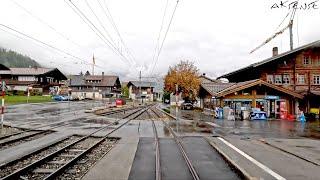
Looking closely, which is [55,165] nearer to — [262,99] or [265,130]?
[265,130]

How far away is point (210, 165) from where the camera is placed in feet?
35.6

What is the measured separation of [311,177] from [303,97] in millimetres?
30859

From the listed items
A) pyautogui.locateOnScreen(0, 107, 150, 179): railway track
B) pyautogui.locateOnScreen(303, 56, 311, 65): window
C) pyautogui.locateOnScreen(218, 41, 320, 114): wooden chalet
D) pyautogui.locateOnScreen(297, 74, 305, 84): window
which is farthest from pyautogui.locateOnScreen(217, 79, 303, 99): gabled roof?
pyautogui.locateOnScreen(0, 107, 150, 179): railway track

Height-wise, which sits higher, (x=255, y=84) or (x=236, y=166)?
(x=255, y=84)

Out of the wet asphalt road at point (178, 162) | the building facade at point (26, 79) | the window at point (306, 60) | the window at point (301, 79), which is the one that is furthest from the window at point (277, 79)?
the building facade at point (26, 79)

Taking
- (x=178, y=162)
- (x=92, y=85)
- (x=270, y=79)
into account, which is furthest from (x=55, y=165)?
(x=92, y=85)

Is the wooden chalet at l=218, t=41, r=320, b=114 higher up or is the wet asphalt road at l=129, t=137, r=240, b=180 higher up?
the wooden chalet at l=218, t=41, r=320, b=114

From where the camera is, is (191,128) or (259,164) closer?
(259,164)

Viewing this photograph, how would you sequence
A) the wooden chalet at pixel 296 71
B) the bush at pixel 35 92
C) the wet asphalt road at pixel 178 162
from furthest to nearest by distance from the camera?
the bush at pixel 35 92 → the wooden chalet at pixel 296 71 → the wet asphalt road at pixel 178 162

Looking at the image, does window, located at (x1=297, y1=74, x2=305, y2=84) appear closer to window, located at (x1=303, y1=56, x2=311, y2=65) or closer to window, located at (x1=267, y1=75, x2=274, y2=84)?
window, located at (x1=303, y1=56, x2=311, y2=65)

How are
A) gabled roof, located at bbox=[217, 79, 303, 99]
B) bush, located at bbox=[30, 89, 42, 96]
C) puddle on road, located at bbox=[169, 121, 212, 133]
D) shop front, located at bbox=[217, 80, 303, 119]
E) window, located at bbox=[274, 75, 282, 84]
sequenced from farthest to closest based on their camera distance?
bush, located at bbox=[30, 89, 42, 96] < window, located at bbox=[274, 75, 282, 84] < shop front, located at bbox=[217, 80, 303, 119] < gabled roof, located at bbox=[217, 79, 303, 99] < puddle on road, located at bbox=[169, 121, 212, 133]

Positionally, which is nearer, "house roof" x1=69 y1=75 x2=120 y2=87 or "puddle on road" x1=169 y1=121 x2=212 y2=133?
"puddle on road" x1=169 y1=121 x2=212 y2=133

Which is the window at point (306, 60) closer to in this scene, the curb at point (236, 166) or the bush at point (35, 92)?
the curb at point (236, 166)

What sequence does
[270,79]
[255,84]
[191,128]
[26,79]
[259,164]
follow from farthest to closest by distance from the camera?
[26,79], [270,79], [255,84], [191,128], [259,164]
